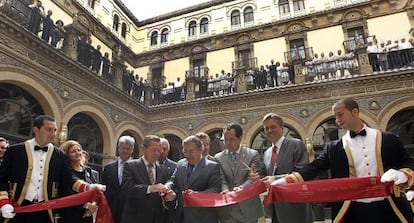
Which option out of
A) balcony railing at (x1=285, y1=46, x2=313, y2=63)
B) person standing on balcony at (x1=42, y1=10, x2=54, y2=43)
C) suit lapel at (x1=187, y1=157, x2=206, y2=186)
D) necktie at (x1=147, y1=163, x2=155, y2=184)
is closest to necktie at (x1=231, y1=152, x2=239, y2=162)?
suit lapel at (x1=187, y1=157, x2=206, y2=186)

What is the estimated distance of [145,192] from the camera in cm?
354

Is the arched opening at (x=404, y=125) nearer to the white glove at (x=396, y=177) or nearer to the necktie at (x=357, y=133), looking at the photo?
the necktie at (x=357, y=133)

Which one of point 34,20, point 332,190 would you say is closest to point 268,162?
point 332,190

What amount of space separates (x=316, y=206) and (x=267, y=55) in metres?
9.18

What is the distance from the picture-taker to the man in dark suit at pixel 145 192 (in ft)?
11.6

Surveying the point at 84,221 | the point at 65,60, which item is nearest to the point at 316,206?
the point at 84,221

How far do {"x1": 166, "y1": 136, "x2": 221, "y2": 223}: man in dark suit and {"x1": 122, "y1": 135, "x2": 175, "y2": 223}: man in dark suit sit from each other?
280 mm

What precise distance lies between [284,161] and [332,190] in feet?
2.70

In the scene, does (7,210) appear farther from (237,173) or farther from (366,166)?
(366,166)

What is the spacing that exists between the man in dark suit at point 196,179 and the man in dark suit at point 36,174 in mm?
1070

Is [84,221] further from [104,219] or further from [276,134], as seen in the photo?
[276,134]

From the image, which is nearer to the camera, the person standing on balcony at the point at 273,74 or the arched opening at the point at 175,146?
the person standing on balcony at the point at 273,74

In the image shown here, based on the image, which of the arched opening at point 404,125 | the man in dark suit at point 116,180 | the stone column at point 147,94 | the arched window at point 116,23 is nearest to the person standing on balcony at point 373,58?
the arched opening at point 404,125

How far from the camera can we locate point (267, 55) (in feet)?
50.7
